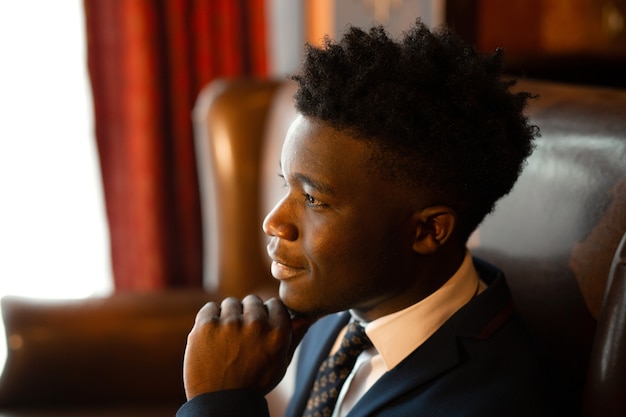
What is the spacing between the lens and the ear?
0.98 metres

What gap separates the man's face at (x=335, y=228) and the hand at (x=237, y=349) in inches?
2.1

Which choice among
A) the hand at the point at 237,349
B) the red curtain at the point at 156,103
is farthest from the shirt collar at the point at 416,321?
the red curtain at the point at 156,103

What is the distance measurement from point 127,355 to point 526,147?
3.58 feet

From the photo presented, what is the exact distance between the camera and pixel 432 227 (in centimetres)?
100

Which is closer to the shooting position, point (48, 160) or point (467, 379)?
point (467, 379)

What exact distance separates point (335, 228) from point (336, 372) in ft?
0.89

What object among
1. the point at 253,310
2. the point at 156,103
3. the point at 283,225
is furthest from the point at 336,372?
the point at 156,103

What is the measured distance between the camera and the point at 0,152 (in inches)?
93.4

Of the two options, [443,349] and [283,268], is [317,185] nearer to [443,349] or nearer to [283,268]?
[283,268]

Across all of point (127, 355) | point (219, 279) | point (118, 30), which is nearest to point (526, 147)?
point (127, 355)

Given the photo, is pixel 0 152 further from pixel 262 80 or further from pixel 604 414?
pixel 604 414

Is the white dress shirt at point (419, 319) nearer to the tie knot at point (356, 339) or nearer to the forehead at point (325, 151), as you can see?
the tie knot at point (356, 339)

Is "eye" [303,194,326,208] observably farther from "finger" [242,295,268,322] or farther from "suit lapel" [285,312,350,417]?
"suit lapel" [285,312,350,417]

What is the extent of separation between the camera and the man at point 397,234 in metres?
0.93
